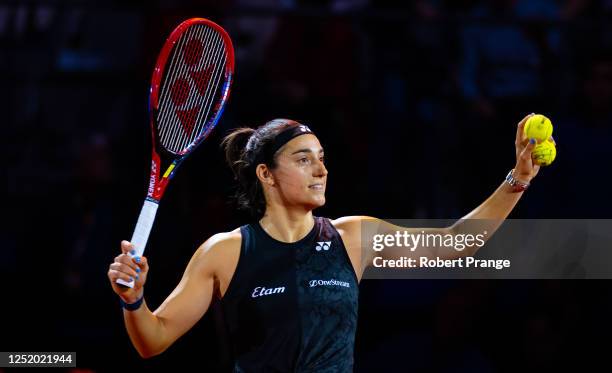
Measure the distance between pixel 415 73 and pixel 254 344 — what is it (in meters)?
3.13

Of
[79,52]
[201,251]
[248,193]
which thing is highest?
[79,52]

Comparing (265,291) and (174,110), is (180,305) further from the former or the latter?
(174,110)

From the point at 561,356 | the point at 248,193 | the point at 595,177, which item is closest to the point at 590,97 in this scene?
the point at 595,177

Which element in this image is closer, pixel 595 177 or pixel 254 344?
pixel 254 344

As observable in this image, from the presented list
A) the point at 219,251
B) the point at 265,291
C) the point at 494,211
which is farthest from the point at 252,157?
the point at 494,211

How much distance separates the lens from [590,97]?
6301 millimetres

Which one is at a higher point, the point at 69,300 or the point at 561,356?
the point at 69,300

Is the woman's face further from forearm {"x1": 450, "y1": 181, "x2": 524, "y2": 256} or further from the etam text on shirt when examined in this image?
forearm {"x1": 450, "y1": 181, "x2": 524, "y2": 256}

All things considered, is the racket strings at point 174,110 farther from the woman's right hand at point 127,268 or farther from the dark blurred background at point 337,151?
the dark blurred background at point 337,151

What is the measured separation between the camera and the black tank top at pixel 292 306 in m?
3.70

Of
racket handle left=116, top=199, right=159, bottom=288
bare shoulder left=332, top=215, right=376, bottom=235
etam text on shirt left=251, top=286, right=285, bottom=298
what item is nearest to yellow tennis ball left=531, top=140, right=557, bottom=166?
bare shoulder left=332, top=215, right=376, bottom=235

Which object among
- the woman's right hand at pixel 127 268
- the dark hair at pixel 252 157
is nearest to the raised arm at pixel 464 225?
the dark hair at pixel 252 157

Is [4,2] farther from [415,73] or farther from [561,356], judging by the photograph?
[561,356]

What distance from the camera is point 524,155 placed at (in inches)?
153
